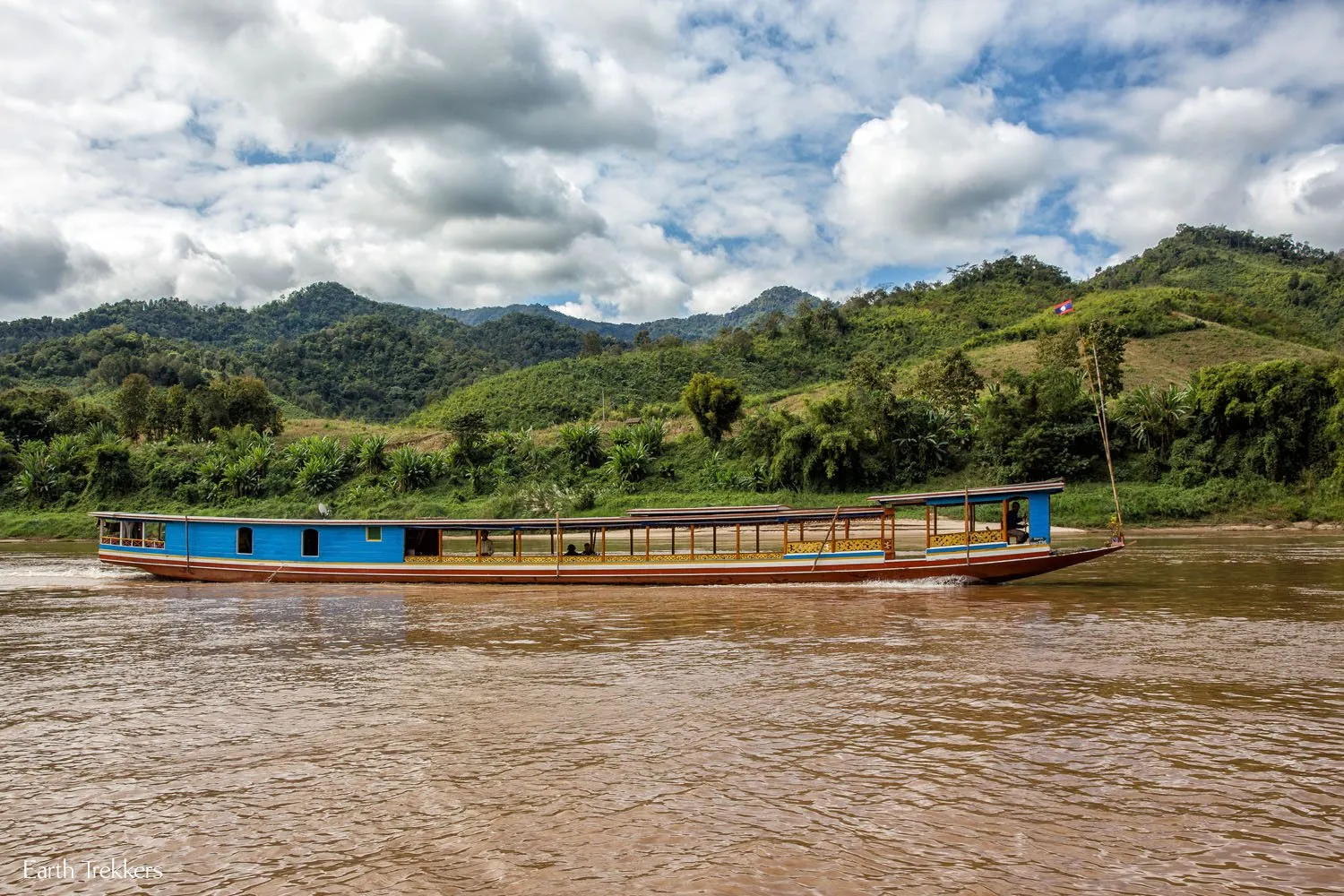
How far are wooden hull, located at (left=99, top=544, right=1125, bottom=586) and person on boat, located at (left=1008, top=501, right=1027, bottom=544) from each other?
530mm

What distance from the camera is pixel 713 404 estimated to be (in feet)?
170

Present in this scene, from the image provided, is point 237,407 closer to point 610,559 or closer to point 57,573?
point 57,573

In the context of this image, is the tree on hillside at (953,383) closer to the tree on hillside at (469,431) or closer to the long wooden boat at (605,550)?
the long wooden boat at (605,550)

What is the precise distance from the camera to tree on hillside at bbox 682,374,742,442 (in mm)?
51875

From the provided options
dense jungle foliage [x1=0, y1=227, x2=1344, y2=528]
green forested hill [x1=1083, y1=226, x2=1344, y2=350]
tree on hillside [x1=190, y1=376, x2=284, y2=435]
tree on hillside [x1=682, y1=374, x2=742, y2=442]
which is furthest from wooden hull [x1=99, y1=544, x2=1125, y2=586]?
green forested hill [x1=1083, y1=226, x2=1344, y2=350]

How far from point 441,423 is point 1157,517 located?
5164 cm

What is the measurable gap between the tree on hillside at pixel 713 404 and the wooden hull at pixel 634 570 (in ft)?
92.7

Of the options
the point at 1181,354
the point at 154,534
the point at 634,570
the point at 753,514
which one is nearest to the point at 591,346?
the point at 1181,354

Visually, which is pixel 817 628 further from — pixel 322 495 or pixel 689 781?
pixel 322 495

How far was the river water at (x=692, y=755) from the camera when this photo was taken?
6.56 metres

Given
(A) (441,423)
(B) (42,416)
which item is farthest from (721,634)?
(B) (42,416)

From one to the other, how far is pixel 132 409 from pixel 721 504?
45.5m

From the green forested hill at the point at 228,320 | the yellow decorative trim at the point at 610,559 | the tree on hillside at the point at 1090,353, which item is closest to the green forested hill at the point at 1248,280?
the tree on hillside at the point at 1090,353

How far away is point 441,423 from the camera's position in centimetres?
7006
